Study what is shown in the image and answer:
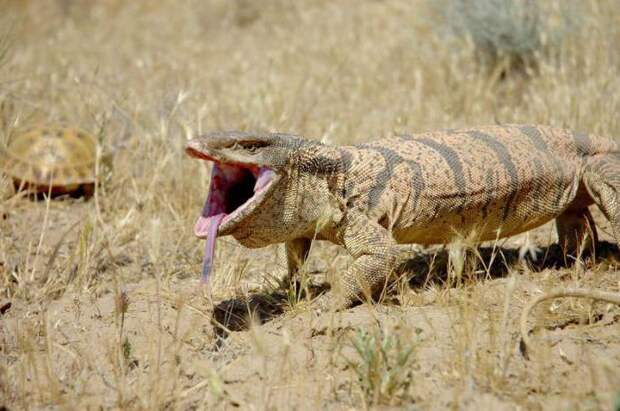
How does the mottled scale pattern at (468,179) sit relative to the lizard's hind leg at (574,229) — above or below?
above

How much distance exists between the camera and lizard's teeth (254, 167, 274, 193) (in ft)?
12.3

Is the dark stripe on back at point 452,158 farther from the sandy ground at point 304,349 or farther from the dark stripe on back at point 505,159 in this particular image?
the sandy ground at point 304,349

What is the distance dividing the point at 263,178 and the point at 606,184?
2.12 m

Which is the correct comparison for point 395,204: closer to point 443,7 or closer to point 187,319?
point 187,319

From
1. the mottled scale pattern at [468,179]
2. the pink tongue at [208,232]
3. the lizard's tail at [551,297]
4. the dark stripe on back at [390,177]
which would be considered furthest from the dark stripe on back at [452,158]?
the pink tongue at [208,232]

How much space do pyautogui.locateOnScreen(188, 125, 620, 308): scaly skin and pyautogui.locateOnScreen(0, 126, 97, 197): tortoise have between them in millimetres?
2784

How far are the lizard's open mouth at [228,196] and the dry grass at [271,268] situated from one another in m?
0.27

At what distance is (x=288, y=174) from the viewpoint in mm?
3891

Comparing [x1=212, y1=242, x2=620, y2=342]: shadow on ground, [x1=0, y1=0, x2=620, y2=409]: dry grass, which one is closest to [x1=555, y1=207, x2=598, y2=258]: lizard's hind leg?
[x1=212, y1=242, x2=620, y2=342]: shadow on ground

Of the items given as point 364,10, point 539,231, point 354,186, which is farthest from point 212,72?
point 354,186

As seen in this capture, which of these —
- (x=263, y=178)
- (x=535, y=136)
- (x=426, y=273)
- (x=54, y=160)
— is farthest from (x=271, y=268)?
(x=54, y=160)

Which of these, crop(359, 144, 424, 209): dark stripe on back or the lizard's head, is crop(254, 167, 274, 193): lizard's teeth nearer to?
the lizard's head

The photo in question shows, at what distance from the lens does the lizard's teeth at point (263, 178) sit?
3748 millimetres

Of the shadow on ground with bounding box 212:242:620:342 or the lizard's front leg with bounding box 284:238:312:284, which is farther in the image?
the lizard's front leg with bounding box 284:238:312:284
